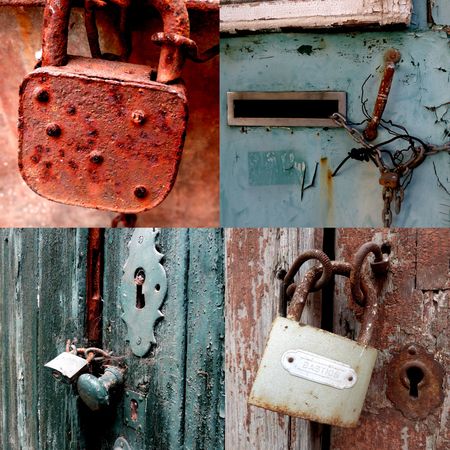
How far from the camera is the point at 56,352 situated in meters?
0.89

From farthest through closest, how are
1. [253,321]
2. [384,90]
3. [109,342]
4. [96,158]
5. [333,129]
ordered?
[333,129] → [384,90] → [109,342] → [96,158] → [253,321]

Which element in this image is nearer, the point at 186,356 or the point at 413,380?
the point at 413,380

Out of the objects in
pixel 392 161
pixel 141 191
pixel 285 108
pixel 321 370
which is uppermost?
pixel 285 108

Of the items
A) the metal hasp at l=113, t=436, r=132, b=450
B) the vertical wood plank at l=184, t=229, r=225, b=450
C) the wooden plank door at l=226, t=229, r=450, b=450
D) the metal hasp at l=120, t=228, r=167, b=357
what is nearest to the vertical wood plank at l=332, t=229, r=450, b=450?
the wooden plank door at l=226, t=229, r=450, b=450

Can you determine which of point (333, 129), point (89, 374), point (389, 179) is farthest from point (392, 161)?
point (89, 374)

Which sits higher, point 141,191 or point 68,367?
point 141,191

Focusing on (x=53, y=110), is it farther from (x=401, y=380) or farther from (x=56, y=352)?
(x=401, y=380)

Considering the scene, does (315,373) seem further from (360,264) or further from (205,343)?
(205,343)

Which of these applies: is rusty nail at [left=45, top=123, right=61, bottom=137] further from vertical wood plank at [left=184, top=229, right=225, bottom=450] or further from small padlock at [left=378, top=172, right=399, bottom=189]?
small padlock at [left=378, top=172, right=399, bottom=189]

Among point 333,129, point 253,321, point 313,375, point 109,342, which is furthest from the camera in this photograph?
point 333,129

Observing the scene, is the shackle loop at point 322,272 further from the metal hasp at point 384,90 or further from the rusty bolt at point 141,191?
the metal hasp at point 384,90

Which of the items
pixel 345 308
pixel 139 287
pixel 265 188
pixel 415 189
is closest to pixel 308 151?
pixel 265 188

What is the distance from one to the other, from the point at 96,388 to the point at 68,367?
0.05 meters

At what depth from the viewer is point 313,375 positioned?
502 mm
